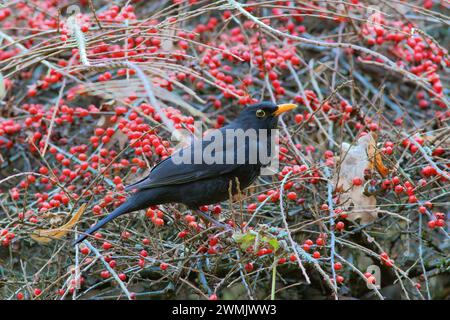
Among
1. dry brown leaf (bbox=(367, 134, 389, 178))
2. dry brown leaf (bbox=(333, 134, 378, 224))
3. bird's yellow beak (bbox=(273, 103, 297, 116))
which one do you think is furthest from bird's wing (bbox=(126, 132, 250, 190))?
dry brown leaf (bbox=(367, 134, 389, 178))

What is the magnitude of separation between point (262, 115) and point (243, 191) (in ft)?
1.60

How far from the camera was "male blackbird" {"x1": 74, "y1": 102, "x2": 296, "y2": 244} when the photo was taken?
410cm

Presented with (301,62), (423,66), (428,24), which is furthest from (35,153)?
(428,24)

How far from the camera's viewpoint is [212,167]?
14.1 ft

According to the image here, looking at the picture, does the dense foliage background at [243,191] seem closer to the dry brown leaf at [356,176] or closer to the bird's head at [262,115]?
the dry brown leaf at [356,176]

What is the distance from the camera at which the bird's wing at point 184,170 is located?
4.06 m

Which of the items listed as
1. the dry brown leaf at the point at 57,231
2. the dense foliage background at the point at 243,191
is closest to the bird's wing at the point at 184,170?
the dense foliage background at the point at 243,191

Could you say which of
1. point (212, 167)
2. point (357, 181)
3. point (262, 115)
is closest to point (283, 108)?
point (262, 115)

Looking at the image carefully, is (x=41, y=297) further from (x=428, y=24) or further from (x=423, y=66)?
(x=428, y=24)

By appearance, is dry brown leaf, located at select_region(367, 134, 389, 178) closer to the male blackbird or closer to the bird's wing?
the male blackbird

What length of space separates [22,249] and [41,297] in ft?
2.79

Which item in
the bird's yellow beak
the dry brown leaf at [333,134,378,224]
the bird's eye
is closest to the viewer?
the dry brown leaf at [333,134,378,224]

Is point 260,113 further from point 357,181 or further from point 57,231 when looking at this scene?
point 57,231

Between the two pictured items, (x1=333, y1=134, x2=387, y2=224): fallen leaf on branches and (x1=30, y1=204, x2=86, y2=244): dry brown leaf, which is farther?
(x1=333, y1=134, x2=387, y2=224): fallen leaf on branches
